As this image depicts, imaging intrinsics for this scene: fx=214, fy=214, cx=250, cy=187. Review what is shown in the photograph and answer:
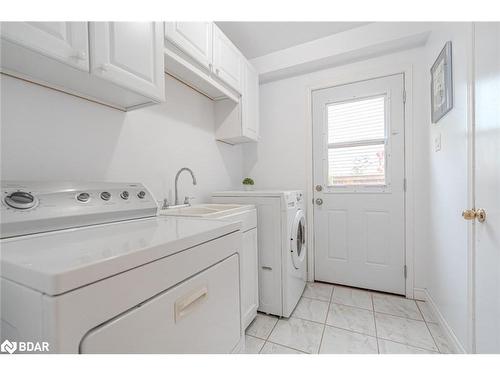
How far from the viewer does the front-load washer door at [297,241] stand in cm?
187

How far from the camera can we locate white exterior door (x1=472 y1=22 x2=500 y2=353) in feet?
3.05

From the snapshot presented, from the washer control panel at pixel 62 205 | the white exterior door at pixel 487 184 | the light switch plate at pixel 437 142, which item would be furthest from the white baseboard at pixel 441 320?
the washer control panel at pixel 62 205

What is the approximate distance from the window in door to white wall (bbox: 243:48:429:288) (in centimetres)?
26

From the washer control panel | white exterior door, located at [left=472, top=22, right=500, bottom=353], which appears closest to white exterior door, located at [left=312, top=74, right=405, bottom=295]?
white exterior door, located at [left=472, top=22, right=500, bottom=353]

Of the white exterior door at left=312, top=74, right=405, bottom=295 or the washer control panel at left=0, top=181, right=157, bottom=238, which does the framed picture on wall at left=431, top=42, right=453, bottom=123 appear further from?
the washer control panel at left=0, top=181, right=157, bottom=238

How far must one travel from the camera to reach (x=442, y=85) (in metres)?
1.55

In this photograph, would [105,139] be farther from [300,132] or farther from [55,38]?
[300,132]

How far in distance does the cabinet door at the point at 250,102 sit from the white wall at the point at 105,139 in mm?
349

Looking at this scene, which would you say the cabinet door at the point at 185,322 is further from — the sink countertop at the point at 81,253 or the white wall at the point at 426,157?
A: the white wall at the point at 426,157

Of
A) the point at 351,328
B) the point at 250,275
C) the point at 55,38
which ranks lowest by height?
the point at 351,328

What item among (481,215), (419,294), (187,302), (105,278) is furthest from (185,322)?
(419,294)

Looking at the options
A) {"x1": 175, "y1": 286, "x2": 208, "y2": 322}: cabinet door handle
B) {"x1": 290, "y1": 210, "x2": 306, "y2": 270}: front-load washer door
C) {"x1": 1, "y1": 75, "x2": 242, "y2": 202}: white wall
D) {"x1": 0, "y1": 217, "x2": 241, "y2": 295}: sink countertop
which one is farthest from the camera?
{"x1": 290, "y1": 210, "x2": 306, "y2": 270}: front-load washer door

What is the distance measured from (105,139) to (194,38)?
0.90 metres
